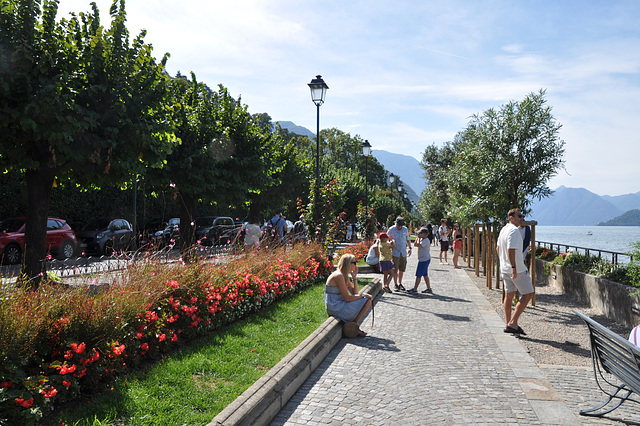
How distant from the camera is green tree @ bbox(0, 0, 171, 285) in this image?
7.95 metres

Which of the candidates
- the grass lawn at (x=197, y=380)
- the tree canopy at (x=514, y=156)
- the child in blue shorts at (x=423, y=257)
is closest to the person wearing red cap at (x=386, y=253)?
the child in blue shorts at (x=423, y=257)

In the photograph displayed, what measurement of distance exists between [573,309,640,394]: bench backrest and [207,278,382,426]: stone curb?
2835 mm

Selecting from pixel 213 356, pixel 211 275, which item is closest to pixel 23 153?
pixel 211 275

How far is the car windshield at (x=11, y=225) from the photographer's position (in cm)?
1672

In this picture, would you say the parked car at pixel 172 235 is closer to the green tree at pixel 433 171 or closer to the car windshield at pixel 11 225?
the car windshield at pixel 11 225

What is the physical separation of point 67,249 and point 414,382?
55.6ft

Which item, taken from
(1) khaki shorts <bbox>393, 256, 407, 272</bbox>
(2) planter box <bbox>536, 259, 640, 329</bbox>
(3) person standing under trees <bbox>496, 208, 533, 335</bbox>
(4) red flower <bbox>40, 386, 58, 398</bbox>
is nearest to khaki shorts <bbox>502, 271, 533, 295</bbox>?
(3) person standing under trees <bbox>496, 208, 533, 335</bbox>

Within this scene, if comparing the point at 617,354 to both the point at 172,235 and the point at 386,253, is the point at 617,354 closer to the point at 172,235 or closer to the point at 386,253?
the point at 386,253

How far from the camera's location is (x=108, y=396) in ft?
12.9

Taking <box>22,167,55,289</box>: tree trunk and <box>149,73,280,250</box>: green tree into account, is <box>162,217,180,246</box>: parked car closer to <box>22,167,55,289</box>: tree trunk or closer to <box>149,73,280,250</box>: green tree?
<box>149,73,280,250</box>: green tree

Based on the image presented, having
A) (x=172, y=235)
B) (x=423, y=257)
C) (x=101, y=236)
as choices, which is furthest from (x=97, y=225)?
(x=423, y=257)

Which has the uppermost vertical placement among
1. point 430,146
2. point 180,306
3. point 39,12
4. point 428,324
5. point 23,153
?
point 430,146

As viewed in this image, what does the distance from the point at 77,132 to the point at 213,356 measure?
5.25 m

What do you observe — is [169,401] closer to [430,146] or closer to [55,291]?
[55,291]
